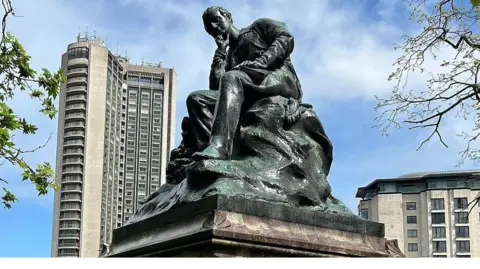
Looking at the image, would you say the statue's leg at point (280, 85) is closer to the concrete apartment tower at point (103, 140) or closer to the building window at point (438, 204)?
the concrete apartment tower at point (103, 140)

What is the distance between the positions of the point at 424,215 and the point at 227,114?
238 feet

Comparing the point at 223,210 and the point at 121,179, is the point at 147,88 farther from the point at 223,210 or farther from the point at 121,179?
the point at 223,210

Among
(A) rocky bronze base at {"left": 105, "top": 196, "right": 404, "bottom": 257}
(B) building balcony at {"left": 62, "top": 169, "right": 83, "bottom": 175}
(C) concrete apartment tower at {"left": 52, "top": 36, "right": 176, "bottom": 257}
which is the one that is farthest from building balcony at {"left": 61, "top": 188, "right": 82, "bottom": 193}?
(A) rocky bronze base at {"left": 105, "top": 196, "right": 404, "bottom": 257}

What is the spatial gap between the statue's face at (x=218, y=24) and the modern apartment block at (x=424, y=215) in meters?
68.5

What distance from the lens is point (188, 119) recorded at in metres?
7.51

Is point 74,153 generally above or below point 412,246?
above

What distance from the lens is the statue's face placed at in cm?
774

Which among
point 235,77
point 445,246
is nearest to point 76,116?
point 445,246

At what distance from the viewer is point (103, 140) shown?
64.2m

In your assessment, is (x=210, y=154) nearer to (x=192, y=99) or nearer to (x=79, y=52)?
(x=192, y=99)

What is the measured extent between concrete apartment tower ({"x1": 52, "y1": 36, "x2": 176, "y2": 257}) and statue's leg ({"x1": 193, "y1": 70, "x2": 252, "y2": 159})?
56794 mm

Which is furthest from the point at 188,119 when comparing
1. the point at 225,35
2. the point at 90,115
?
the point at 90,115

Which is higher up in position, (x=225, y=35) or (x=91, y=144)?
(x=91, y=144)

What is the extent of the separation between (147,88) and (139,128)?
12.8 feet
